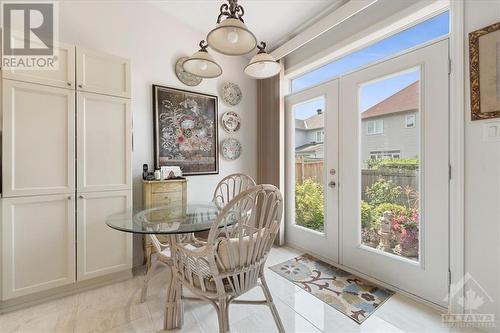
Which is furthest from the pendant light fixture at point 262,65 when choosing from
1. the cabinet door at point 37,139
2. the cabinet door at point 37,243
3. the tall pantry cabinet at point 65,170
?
the cabinet door at point 37,243

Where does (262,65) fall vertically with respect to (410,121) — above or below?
above

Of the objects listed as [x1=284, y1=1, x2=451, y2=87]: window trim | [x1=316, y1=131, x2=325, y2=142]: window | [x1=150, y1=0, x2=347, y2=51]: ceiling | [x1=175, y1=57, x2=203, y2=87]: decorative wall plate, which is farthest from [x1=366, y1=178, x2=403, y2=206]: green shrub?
[x1=175, y1=57, x2=203, y2=87]: decorative wall plate

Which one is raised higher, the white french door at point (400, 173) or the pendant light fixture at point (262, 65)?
the pendant light fixture at point (262, 65)

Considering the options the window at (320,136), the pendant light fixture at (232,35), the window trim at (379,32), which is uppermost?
the window trim at (379,32)

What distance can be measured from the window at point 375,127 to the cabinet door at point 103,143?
88.2 inches

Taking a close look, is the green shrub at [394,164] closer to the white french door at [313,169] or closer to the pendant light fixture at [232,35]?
the white french door at [313,169]

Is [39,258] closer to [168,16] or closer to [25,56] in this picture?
[25,56]

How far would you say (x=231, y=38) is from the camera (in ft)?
4.44

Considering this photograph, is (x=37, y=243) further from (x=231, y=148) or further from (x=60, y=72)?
(x=231, y=148)

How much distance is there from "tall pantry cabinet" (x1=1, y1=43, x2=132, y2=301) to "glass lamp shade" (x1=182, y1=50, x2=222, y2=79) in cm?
82

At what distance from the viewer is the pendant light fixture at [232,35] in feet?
4.20

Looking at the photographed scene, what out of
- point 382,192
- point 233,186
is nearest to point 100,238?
point 233,186

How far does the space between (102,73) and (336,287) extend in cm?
278

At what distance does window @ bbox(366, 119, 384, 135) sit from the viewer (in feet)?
6.75
